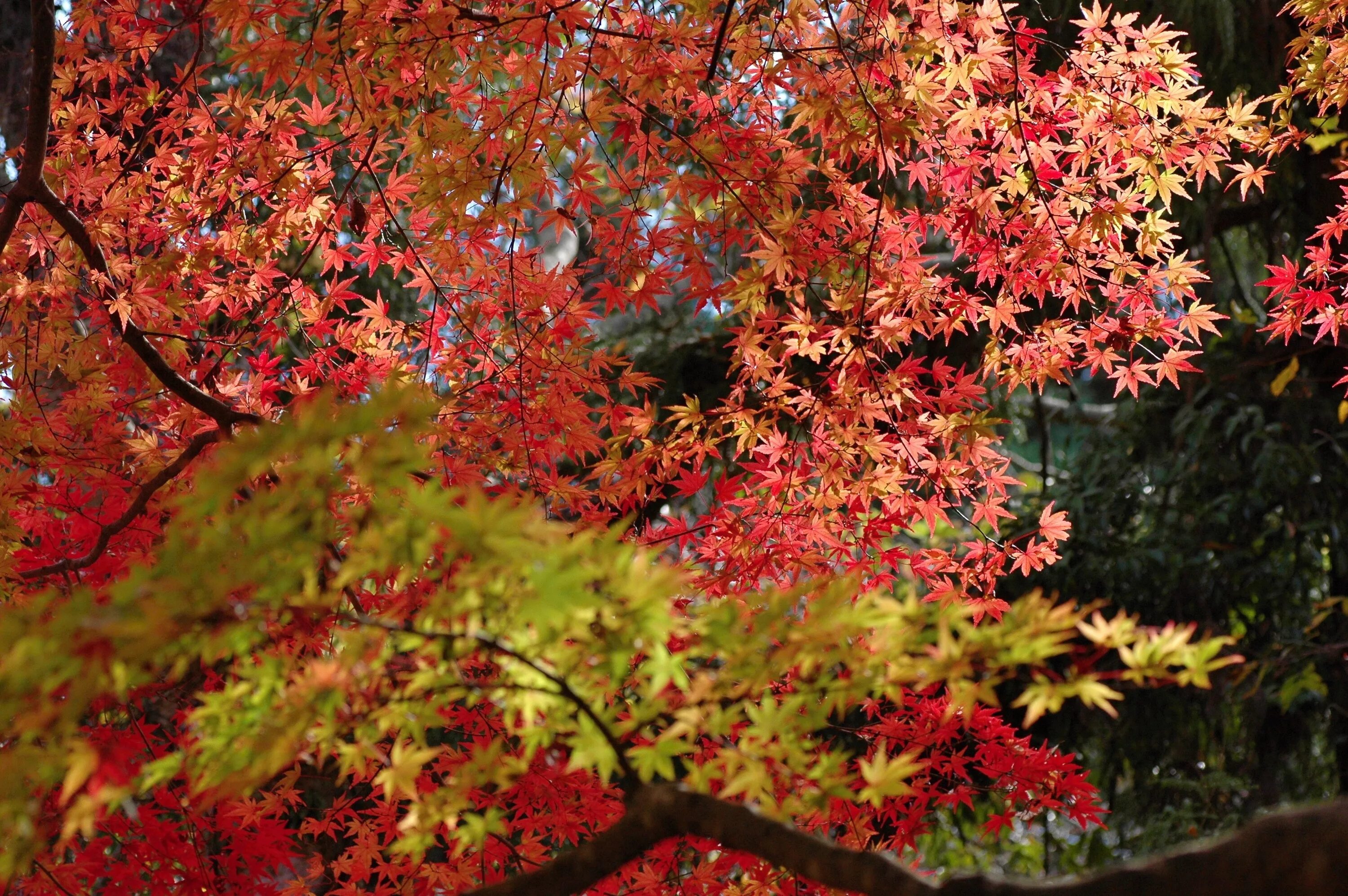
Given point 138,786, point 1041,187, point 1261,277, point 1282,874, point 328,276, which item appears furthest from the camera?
point 1261,277

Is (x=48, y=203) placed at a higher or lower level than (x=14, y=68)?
lower

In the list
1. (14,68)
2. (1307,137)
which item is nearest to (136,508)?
(14,68)

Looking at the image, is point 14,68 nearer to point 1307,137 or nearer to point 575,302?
point 575,302

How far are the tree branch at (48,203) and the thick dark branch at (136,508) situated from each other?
56mm

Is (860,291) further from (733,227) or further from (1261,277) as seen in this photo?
(1261,277)

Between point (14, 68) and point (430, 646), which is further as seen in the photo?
point (14, 68)

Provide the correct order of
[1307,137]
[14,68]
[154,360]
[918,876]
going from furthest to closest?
[14,68] < [1307,137] < [154,360] < [918,876]

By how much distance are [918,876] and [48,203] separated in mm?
1926

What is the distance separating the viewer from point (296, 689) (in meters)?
1.04

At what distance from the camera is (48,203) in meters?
2.11

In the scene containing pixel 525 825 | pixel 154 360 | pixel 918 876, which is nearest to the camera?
pixel 918 876

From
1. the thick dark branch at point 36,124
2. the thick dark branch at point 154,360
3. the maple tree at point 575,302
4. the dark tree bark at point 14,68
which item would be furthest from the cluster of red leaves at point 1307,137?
the dark tree bark at point 14,68

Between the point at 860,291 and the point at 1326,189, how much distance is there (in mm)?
2699

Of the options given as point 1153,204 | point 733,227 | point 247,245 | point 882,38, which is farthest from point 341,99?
point 1153,204
